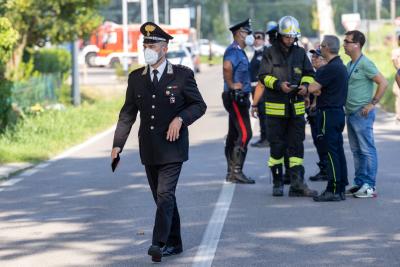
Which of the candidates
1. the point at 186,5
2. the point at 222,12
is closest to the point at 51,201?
the point at 186,5

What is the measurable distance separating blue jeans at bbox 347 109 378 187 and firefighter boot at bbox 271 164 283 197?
80 centimetres

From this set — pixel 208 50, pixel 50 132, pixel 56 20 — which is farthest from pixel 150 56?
pixel 208 50

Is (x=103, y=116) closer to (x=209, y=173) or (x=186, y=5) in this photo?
(x=209, y=173)

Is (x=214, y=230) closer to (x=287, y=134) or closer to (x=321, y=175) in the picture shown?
(x=287, y=134)

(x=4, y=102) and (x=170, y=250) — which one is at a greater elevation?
(x=4, y=102)

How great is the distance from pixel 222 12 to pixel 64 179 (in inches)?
4347

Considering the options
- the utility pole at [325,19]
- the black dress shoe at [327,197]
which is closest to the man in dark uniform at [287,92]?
the black dress shoe at [327,197]

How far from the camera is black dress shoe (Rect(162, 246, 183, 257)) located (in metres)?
9.18

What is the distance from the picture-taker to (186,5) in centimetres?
10062

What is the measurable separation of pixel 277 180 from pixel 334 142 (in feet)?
2.62

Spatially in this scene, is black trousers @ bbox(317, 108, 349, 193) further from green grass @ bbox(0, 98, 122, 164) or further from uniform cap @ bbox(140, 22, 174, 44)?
green grass @ bbox(0, 98, 122, 164)

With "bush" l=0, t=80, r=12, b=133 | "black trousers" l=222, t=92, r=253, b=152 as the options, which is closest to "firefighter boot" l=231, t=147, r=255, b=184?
"black trousers" l=222, t=92, r=253, b=152

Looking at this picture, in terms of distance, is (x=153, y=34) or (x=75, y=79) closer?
(x=153, y=34)

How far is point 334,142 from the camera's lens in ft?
40.0
